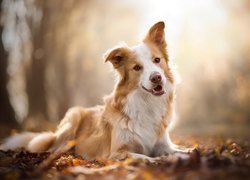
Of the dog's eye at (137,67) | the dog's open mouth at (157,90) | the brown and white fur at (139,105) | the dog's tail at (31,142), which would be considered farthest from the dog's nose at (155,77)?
the dog's tail at (31,142)

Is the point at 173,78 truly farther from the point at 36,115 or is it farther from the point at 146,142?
the point at 36,115

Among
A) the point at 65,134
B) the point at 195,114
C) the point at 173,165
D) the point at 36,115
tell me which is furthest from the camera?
the point at 195,114

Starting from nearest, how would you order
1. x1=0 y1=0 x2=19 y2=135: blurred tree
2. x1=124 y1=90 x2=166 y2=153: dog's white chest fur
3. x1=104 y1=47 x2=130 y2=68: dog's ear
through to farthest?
x1=124 y1=90 x2=166 y2=153: dog's white chest fur, x1=104 y1=47 x2=130 y2=68: dog's ear, x1=0 y1=0 x2=19 y2=135: blurred tree

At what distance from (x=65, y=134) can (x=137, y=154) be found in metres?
2.27

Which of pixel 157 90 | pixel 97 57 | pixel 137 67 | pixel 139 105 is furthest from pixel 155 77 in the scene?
pixel 97 57

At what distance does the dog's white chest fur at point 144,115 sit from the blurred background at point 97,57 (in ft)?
3.69

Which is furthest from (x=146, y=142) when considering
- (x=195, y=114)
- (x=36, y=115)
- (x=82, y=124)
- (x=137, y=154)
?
(x=195, y=114)

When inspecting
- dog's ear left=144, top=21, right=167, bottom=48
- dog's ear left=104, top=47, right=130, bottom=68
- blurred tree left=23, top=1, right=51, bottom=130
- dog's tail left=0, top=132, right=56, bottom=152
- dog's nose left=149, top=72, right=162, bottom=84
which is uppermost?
blurred tree left=23, top=1, right=51, bottom=130

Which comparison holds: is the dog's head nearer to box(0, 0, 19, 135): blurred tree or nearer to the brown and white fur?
the brown and white fur

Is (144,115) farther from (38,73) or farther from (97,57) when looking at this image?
(97,57)

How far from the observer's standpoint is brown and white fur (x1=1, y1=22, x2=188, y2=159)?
648 centimetres

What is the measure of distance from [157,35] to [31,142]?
335 cm

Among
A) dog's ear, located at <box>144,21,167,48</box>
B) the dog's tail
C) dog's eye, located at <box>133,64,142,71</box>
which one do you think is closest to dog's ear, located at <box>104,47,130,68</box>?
dog's eye, located at <box>133,64,142,71</box>

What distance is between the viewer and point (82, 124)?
806cm
